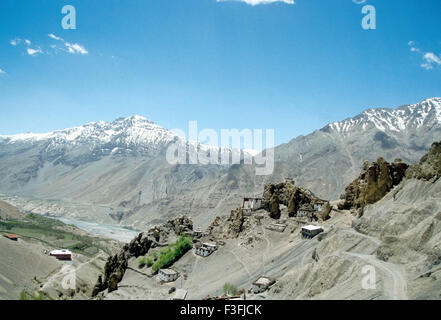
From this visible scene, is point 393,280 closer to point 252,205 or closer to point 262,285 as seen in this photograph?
point 262,285

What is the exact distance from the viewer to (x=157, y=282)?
5988cm

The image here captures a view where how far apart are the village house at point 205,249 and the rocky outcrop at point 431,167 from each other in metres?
36.2

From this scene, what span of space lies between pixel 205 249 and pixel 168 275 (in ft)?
28.6

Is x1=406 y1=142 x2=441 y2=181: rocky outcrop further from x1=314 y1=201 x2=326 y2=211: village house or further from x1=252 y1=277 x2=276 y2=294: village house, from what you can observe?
x1=252 y1=277 x2=276 y2=294: village house

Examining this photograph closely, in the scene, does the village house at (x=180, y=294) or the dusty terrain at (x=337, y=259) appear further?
the village house at (x=180, y=294)

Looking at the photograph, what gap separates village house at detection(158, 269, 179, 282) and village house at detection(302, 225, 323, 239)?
22840 mm

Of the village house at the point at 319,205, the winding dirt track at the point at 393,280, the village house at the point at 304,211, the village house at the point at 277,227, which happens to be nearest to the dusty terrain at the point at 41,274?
the village house at the point at 277,227

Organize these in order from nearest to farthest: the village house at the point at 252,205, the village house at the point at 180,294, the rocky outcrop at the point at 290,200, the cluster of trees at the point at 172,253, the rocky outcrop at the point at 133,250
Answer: the village house at the point at 180,294
the rocky outcrop at the point at 290,200
the cluster of trees at the point at 172,253
the rocky outcrop at the point at 133,250
the village house at the point at 252,205

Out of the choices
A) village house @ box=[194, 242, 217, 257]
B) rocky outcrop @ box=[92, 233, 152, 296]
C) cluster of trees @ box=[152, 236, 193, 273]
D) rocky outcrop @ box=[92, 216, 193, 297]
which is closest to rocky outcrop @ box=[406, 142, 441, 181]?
village house @ box=[194, 242, 217, 257]

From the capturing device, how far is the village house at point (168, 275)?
5926 cm

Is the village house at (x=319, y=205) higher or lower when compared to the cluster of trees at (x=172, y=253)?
higher

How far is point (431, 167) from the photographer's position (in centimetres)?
4119

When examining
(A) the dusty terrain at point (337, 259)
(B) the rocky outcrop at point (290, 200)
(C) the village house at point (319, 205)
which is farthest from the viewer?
(B) the rocky outcrop at point (290, 200)

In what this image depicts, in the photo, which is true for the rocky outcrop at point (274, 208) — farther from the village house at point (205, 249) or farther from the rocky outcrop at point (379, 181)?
the rocky outcrop at point (379, 181)
